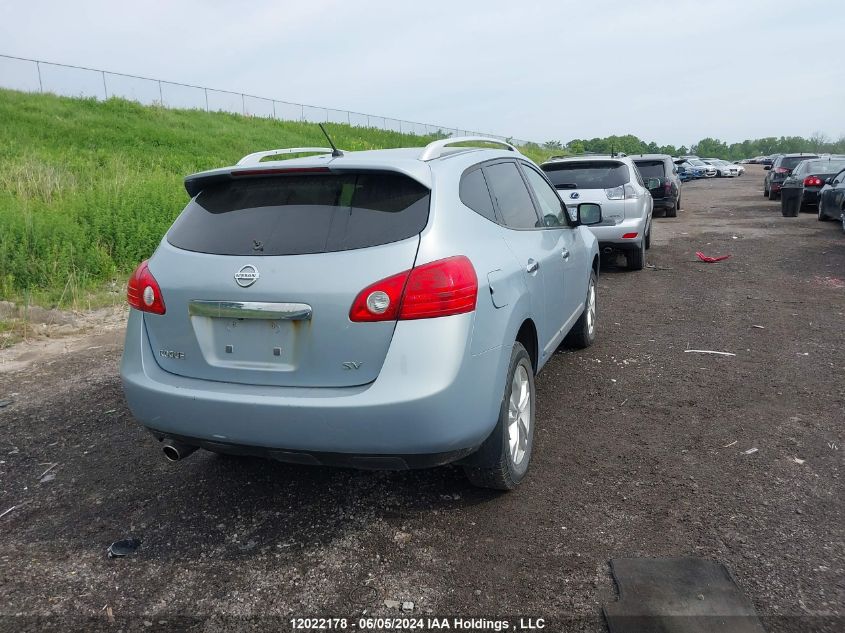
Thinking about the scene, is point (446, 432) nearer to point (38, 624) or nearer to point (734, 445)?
point (38, 624)

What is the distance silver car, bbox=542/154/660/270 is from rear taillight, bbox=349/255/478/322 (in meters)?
7.05

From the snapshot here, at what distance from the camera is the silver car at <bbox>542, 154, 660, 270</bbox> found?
390 inches

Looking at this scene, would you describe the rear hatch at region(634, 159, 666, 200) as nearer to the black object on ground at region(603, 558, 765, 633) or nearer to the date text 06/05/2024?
the black object on ground at region(603, 558, 765, 633)

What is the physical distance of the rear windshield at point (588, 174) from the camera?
33.5 feet

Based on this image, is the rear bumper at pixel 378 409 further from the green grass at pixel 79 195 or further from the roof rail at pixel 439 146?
the green grass at pixel 79 195

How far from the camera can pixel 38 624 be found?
2645 millimetres

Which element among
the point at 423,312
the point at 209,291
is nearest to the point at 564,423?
the point at 423,312

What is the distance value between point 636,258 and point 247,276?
8579 mm

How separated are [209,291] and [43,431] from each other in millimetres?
2460

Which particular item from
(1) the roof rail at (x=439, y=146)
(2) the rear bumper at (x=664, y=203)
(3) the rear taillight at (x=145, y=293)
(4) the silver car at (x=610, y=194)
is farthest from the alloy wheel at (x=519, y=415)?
(2) the rear bumper at (x=664, y=203)

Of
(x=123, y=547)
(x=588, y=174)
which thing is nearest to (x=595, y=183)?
(x=588, y=174)

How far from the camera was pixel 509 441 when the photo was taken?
3.42m

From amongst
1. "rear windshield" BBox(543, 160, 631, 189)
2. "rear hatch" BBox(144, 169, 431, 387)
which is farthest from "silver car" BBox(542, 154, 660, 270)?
"rear hatch" BBox(144, 169, 431, 387)

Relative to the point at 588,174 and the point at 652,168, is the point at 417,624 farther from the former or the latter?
the point at 652,168
